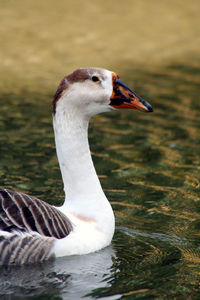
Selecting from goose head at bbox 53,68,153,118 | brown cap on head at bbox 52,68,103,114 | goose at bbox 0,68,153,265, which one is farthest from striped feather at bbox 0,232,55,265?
brown cap on head at bbox 52,68,103,114

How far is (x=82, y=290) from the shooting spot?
23.7ft

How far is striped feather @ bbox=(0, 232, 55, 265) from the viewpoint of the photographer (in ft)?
24.8

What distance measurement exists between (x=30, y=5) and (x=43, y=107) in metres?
9.93

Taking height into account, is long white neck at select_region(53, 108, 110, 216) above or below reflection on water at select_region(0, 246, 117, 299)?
above

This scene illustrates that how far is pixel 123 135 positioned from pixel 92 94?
530cm

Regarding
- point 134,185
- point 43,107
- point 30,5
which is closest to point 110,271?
point 134,185

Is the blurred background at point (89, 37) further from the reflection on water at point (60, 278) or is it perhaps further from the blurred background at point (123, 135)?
the reflection on water at point (60, 278)

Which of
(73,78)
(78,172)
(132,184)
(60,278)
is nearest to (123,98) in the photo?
(73,78)

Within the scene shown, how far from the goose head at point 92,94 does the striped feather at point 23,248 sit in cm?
165

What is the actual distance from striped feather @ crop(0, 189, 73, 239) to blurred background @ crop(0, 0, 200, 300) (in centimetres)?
43

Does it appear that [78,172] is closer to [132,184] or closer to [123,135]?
[132,184]

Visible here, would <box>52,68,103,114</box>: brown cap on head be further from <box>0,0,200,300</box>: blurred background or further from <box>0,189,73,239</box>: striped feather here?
<box>0,0,200,300</box>: blurred background

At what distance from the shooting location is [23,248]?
7.65 m

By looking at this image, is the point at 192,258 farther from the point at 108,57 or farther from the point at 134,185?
the point at 108,57
